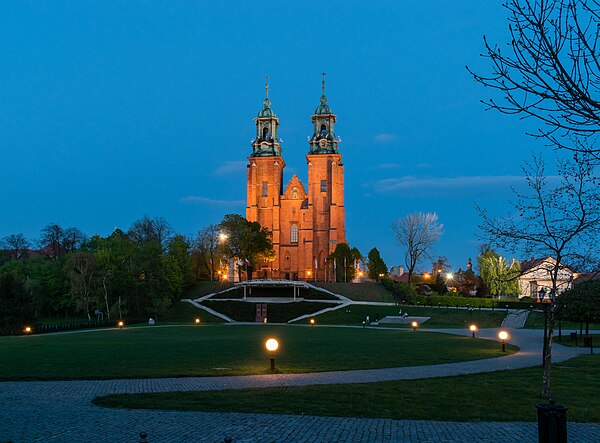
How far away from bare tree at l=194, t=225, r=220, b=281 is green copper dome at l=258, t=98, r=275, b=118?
26736 millimetres

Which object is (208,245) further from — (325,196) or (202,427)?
(202,427)

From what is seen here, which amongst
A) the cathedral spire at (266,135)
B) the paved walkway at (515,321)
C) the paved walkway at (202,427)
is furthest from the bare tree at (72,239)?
the paved walkway at (202,427)

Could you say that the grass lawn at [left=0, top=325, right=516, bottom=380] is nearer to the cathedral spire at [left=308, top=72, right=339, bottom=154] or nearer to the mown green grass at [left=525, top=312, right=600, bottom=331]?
the mown green grass at [left=525, top=312, right=600, bottom=331]

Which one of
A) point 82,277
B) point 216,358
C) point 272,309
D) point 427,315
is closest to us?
point 216,358

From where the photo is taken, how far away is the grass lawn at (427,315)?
58.0 m

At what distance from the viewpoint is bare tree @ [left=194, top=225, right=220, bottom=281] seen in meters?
105

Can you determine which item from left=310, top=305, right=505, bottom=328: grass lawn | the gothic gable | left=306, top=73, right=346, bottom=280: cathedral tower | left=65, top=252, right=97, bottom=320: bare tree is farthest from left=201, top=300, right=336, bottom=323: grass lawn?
the gothic gable

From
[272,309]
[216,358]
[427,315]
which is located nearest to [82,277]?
[272,309]

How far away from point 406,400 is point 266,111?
108418 millimetres

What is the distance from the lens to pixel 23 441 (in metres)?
10.3

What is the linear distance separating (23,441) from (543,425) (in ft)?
29.1

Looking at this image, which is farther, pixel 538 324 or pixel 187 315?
pixel 187 315

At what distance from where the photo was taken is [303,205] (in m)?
111

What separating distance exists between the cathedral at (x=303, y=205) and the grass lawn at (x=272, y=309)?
1131 inches
